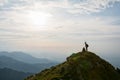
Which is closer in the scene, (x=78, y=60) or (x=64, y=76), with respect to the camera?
(x=64, y=76)

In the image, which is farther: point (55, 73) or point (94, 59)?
point (94, 59)

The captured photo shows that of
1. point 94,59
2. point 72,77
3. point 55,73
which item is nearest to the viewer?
point 72,77

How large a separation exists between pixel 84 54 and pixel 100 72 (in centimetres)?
1234

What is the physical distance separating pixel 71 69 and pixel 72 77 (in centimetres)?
469

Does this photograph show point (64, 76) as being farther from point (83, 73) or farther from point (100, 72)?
point (100, 72)

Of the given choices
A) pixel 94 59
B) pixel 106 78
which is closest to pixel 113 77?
pixel 106 78

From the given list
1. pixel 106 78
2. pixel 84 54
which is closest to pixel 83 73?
pixel 106 78

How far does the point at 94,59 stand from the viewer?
91.8 m

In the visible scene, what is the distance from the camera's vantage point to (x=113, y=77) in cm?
8694

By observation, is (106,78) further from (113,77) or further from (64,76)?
(64,76)

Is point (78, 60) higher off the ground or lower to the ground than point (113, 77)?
higher

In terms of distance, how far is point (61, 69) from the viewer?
8562 centimetres

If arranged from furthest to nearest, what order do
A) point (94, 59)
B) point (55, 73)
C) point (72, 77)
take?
point (94, 59) → point (55, 73) → point (72, 77)

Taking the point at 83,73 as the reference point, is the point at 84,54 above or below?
above
